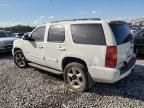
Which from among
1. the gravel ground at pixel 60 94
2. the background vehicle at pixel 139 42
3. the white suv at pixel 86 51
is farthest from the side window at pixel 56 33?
the background vehicle at pixel 139 42

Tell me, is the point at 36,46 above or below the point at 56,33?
below

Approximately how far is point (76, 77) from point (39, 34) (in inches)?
83.8

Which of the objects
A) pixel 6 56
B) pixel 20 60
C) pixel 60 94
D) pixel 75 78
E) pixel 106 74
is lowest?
pixel 60 94

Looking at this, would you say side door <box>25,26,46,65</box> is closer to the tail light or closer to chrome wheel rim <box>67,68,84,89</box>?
chrome wheel rim <box>67,68,84,89</box>

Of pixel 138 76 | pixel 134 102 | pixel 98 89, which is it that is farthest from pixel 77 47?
pixel 138 76

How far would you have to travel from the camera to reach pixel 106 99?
4500mm

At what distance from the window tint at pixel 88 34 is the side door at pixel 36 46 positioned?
1.49 m

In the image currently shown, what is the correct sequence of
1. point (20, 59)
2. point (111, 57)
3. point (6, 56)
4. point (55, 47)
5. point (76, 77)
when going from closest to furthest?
point (111, 57)
point (76, 77)
point (55, 47)
point (20, 59)
point (6, 56)

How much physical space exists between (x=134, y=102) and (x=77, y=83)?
1.53 m

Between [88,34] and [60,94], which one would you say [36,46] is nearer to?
[60,94]

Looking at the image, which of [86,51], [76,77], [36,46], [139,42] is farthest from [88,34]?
[139,42]

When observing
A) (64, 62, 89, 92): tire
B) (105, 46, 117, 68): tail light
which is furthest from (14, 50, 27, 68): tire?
(105, 46, 117, 68): tail light

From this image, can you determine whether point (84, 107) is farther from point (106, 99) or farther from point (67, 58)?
point (67, 58)

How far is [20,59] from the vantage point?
24.5 feet
